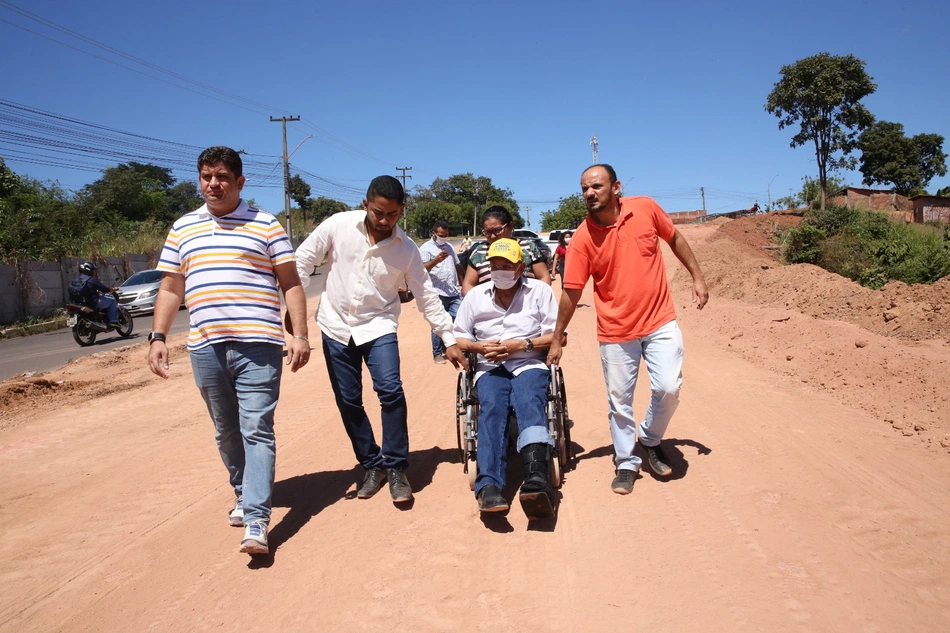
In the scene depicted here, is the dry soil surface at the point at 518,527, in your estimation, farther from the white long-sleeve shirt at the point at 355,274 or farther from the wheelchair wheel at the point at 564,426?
the white long-sleeve shirt at the point at 355,274

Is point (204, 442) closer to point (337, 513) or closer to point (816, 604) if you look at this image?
point (337, 513)

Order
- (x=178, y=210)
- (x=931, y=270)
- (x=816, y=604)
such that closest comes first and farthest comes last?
(x=816, y=604) → (x=931, y=270) → (x=178, y=210)

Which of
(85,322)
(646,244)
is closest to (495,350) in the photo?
(646,244)

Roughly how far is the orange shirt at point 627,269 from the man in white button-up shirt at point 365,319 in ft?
3.43

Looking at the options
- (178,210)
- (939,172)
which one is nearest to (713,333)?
(939,172)

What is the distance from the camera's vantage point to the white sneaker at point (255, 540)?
12.0 feet

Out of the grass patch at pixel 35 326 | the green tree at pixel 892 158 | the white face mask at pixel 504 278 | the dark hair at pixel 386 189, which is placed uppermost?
the green tree at pixel 892 158

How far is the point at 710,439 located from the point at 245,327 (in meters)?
3.78

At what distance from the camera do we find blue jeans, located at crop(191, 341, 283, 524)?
3.84 m

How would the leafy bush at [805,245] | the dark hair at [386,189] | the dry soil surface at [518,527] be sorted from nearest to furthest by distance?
the dry soil surface at [518,527] < the dark hair at [386,189] < the leafy bush at [805,245]

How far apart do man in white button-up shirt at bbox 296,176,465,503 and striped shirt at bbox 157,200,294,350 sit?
59cm

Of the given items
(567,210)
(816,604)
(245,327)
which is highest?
(567,210)

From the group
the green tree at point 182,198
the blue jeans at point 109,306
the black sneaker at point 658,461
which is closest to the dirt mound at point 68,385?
the blue jeans at point 109,306

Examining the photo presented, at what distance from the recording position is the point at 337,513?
4426 mm
